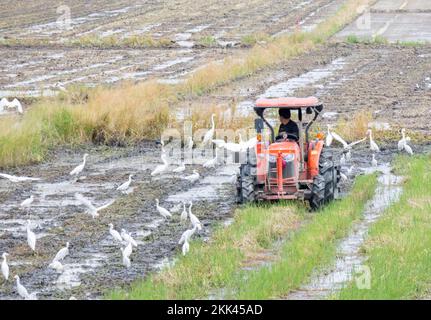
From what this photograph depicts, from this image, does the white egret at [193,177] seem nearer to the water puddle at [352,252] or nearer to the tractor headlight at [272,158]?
the water puddle at [352,252]

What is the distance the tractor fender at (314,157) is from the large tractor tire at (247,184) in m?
0.72

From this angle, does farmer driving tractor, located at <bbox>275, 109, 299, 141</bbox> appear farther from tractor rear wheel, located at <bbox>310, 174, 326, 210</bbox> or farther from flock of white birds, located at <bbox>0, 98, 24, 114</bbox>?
flock of white birds, located at <bbox>0, 98, 24, 114</bbox>

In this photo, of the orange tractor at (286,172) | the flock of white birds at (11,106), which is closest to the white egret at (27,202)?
the orange tractor at (286,172)

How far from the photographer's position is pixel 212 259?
11.9m

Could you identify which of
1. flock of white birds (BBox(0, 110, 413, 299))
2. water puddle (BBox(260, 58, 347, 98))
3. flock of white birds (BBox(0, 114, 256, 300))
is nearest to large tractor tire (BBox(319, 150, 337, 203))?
flock of white birds (BBox(0, 110, 413, 299))

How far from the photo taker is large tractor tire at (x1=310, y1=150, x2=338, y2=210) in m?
14.5

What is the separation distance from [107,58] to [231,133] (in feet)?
56.9

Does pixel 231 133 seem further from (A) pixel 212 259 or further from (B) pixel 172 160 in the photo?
(A) pixel 212 259

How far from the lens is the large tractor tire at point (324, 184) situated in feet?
47.6

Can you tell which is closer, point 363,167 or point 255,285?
point 255,285

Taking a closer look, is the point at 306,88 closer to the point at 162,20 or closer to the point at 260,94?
the point at 260,94
